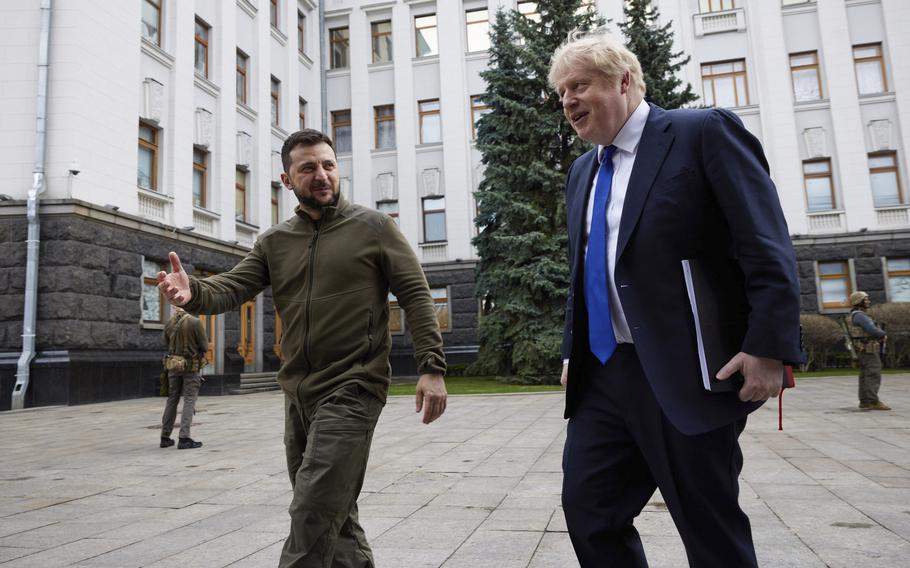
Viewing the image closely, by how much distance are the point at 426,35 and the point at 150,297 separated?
16756 mm

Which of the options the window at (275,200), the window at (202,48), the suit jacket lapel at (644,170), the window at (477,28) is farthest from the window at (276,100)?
the suit jacket lapel at (644,170)

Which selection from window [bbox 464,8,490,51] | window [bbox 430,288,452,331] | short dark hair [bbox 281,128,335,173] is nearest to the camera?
short dark hair [bbox 281,128,335,173]

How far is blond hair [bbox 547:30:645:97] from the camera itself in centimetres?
231

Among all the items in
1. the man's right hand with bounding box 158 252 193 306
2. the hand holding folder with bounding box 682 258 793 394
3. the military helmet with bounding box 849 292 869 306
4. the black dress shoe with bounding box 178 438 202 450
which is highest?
the military helmet with bounding box 849 292 869 306

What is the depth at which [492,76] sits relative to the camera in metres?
19.3

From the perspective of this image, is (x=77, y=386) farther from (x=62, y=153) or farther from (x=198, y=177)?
(x=198, y=177)

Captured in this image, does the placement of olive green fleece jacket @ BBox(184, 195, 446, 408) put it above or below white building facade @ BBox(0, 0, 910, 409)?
below

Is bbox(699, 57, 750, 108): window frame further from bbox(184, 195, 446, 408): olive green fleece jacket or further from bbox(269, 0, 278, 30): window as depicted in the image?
bbox(184, 195, 446, 408): olive green fleece jacket

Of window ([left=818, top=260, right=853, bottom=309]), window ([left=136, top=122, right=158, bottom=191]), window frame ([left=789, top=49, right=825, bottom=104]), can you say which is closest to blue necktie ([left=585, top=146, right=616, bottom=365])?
window ([left=136, top=122, right=158, bottom=191])

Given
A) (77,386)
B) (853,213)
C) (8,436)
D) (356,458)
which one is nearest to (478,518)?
(356,458)

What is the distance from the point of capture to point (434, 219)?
2759 centimetres

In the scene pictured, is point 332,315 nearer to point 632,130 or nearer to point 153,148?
point 632,130

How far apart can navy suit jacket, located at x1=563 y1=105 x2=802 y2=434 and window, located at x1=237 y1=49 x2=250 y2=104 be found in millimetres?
22883

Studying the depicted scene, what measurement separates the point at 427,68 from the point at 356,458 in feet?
88.9
